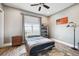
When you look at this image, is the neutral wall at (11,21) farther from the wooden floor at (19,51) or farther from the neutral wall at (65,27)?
the neutral wall at (65,27)

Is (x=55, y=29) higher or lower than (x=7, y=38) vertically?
higher

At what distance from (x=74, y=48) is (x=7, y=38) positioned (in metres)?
1.76

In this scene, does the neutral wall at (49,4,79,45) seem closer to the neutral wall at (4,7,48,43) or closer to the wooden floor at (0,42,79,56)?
the wooden floor at (0,42,79,56)

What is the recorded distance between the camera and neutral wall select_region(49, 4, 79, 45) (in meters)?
1.48

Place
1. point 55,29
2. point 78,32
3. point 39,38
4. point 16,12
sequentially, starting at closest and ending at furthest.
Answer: point 16,12, point 78,32, point 55,29, point 39,38

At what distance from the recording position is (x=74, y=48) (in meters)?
1.57

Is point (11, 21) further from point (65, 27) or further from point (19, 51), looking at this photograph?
A: point (65, 27)

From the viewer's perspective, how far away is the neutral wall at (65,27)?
148 centimetres

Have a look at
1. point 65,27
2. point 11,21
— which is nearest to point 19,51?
point 11,21

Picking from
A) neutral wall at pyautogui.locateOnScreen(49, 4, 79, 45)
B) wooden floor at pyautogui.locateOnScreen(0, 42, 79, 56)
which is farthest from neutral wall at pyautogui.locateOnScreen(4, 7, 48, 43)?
neutral wall at pyautogui.locateOnScreen(49, 4, 79, 45)

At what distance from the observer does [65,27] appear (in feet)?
5.96

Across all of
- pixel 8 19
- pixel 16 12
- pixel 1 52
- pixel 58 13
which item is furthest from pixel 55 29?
pixel 1 52

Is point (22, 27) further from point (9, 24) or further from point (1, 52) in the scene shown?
point (1, 52)

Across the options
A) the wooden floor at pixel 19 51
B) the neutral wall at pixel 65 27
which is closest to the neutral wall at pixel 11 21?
the wooden floor at pixel 19 51
